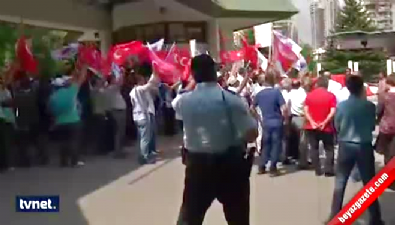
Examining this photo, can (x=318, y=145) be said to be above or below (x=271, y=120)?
below

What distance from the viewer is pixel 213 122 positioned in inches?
194

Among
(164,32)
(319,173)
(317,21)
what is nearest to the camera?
(317,21)

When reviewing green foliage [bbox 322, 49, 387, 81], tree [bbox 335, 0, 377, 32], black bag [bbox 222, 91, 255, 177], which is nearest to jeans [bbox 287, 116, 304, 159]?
tree [bbox 335, 0, 377, 32]

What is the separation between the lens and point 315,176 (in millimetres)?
9484

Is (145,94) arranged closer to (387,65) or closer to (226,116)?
(387,65)

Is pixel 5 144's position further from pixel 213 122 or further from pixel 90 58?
pixel 213 122

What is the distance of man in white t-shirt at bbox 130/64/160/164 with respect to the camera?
10953 mm

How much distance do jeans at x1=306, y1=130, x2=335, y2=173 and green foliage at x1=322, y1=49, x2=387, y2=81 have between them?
6.81ft

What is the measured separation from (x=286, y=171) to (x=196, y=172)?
526cm

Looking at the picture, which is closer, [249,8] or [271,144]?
[271,144]

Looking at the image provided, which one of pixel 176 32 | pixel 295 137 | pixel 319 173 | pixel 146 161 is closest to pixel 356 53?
pixel 319 173

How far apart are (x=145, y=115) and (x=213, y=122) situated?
6.28 m

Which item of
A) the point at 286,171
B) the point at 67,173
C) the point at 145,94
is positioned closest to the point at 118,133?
the point at 145,94

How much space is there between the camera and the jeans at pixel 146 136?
36.1ft
